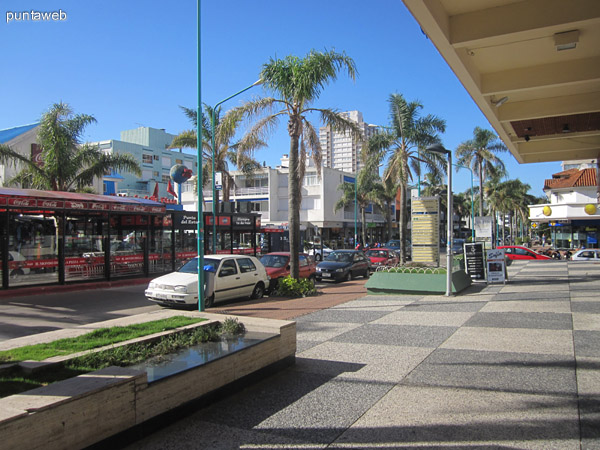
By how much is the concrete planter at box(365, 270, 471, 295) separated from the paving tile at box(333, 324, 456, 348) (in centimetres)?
530

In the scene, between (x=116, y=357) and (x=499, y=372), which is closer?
(x=116, y=357)

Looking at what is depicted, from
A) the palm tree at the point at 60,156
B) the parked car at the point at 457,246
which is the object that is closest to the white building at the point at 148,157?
the parked car at the point at 457,246

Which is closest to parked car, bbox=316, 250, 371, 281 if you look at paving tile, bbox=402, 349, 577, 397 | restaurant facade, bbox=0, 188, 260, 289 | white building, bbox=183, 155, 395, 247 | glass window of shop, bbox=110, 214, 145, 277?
restaurant facade, bbox=0, 188, 260, 289

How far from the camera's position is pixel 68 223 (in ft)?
56.1

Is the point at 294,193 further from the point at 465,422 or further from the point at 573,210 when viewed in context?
the point at 573,210

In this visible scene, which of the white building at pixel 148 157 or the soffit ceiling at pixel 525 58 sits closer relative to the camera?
the soffit ceiling at pixel 525 58

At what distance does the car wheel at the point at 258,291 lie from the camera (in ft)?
47.9

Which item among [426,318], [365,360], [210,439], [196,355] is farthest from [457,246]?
[210,439]

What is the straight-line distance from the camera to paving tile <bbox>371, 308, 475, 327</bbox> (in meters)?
9.73

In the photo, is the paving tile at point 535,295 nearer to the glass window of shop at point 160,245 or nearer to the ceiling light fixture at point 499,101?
the ceiling light fixture at point 499,101

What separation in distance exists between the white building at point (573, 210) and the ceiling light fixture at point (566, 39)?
126 feet

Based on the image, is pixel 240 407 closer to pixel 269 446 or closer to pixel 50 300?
pixel 269 446

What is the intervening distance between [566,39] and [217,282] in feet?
32.2

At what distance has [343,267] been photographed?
20.8 meters
